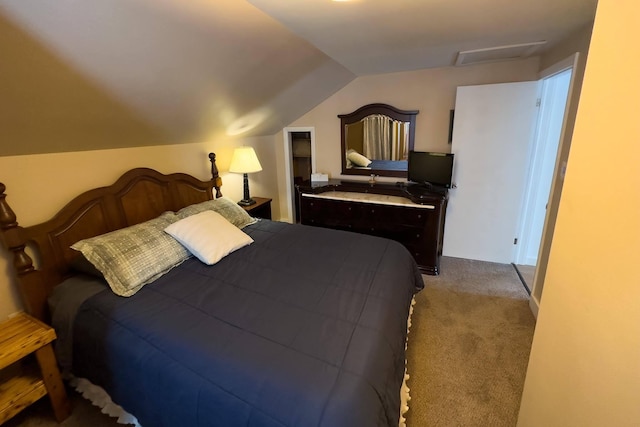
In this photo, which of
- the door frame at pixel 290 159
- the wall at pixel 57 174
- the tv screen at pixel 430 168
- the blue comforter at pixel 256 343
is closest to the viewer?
the blue comforter at pixel 256 343

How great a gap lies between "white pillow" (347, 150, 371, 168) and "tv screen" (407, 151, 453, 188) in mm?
587

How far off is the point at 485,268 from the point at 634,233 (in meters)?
2.90

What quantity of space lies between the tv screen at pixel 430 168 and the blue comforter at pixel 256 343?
1.60 meters

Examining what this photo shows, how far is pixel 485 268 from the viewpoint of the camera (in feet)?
10.5

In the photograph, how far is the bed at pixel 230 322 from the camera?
112 cm

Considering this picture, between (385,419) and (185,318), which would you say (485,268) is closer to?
(385,419)

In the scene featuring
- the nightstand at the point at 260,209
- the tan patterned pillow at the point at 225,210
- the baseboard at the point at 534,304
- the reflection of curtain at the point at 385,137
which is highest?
the reflection of curtain at the point at 385,137

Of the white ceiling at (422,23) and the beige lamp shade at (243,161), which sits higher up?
the white ceiling at (422,23)

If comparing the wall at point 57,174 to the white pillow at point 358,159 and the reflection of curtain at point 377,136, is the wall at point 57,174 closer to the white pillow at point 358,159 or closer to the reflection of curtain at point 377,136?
the white pillow at point 358,159

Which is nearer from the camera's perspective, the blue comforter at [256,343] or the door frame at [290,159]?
the blue comforter at [256,343]

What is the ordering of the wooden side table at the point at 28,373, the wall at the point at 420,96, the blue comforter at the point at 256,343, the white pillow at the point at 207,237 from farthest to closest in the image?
the wall at the point at 420,96, the white pillow at the point at 207,237, the wooden side table at the point at 28,373, the blue comforter at the point at 256,343

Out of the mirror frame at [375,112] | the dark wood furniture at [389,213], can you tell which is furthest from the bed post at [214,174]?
the mirror frame at [375,112]

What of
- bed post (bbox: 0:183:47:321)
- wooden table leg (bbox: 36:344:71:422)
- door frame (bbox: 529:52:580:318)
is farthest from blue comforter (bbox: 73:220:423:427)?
door frame (bbox: 529:52:580:318)

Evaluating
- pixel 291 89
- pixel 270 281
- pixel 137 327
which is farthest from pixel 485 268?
pixel 137 327
